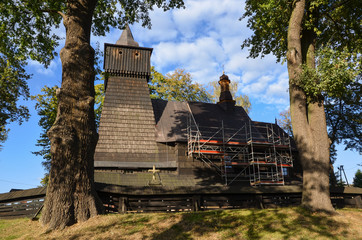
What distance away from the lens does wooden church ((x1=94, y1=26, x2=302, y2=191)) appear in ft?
59.8

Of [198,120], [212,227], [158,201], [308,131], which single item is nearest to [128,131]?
[198,120]

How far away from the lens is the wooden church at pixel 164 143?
18.2 metres

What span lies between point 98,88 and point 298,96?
25.1 metres

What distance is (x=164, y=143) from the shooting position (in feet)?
65.0

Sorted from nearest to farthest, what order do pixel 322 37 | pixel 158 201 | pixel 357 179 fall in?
pixel 158 201, pixel 322 37, pixel 357 179

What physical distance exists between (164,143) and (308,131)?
11350 millimetres

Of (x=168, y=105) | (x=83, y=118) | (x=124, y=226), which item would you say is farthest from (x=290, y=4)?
(x=168, y=105)

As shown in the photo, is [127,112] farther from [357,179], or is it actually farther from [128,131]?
[357,179]

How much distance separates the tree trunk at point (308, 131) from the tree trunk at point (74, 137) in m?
7.76

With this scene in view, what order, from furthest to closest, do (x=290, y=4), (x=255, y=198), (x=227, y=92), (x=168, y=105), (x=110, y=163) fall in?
(x=227, y=92)
(x=168, y=105)
(x=110, y=163)
(x=255, y=198)
(x=290, y=4)

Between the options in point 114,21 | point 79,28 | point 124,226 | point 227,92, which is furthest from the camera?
point 227,92

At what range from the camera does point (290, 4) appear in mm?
12367

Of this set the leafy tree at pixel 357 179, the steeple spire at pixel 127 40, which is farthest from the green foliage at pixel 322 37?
the leafy tree at pixel 357 179

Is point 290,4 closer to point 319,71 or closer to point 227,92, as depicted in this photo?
point 319,71
